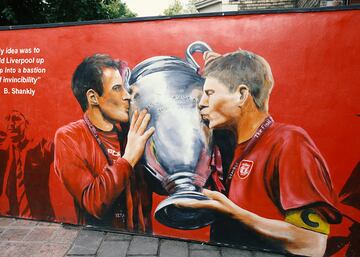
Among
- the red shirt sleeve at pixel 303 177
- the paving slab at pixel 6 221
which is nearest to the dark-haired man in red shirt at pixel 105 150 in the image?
the paving slab at pixel 6 221

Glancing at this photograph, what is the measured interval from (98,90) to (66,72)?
467 millimetres

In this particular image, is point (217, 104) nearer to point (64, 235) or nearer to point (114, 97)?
point (114, 97)

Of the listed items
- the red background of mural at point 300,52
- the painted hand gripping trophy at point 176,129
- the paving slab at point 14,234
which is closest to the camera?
the red background of mural at point 300,52

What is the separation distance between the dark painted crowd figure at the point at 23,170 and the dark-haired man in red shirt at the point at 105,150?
1.04 feet

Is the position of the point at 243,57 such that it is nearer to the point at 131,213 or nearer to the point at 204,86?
the point at 204,86

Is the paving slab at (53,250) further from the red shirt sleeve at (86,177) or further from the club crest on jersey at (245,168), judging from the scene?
the club crest on jersey at (245,168)

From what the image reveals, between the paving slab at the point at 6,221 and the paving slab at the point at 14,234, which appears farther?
the paving slab at the point at 6,221

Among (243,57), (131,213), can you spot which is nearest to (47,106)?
(131,213)

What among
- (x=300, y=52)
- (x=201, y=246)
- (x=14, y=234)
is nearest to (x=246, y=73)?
(x=300, y=52)

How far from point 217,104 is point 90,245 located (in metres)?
2.09

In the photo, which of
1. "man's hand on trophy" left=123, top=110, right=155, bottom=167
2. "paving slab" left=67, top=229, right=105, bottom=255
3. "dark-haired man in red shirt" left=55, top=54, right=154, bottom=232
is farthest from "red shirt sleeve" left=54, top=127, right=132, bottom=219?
"paving slab" left=67, top=229, right=105, bottom=255

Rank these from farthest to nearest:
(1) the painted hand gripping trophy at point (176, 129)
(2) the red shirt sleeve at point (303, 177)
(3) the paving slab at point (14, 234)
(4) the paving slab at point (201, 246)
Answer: (3) the paving slab at point (14, 234)
(4) the paving slab at point (201, 246)
(1) the painted hand gripping trophy at point (176, 129)
(2) the red shirt sleeve at point (303, 177)

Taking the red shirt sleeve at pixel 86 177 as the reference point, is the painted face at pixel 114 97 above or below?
above

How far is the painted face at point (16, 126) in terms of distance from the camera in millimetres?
3771
